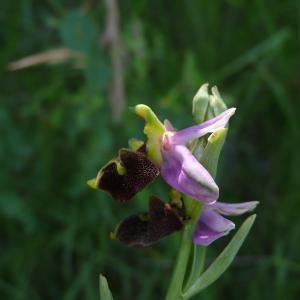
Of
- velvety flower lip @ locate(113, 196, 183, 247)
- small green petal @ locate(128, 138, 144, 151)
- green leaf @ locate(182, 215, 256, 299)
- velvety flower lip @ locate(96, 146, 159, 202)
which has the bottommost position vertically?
green leaf @ locate(182, 215, 256, 299)

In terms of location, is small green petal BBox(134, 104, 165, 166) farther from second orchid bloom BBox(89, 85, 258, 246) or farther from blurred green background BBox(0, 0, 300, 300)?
blurred green background BBox(0, 0, 300, 300)

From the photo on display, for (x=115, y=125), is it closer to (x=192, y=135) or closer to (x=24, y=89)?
(x=24, y=89)

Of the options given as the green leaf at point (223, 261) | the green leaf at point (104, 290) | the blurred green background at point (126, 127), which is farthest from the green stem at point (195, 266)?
the blurred green background at point (126, 127)

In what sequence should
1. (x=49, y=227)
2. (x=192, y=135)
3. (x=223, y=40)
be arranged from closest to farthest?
(x=192, y=135) < (x=49, y=227) < (x=223, y=40)

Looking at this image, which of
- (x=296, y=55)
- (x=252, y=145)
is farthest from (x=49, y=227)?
(x=296, y=55)

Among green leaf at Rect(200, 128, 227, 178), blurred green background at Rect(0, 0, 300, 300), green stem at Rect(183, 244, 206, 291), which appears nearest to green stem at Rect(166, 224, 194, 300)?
green stem at Rect(183, 244, 206, 291)

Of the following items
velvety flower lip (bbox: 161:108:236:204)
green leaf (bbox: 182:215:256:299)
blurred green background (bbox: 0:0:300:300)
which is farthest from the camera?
blurred green background (bbox: 0:0:300:300)
